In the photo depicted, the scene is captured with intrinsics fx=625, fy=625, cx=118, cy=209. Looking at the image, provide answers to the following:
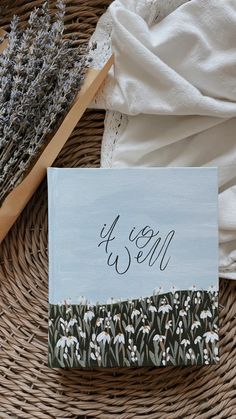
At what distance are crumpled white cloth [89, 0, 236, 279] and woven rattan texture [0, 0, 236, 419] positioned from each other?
0.36 feet

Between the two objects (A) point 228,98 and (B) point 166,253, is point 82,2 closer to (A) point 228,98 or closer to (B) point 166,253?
(A) point 228,98

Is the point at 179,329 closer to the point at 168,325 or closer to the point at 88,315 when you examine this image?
the point at 168,325

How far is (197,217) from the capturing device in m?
0.96

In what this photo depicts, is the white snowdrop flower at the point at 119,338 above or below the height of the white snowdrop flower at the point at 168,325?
below

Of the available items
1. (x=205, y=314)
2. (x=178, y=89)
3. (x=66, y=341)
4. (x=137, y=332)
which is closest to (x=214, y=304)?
(x=205, y=314)

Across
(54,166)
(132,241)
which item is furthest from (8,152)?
(132,241)

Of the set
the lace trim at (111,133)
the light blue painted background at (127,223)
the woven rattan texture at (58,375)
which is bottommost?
the woven rattan texture at (58,375)

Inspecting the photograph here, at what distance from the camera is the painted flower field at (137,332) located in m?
0.94

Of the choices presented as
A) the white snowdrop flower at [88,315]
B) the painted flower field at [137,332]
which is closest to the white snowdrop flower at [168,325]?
the painted flower field at [137,332]

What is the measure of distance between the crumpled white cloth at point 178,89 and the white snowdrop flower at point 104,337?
21 cm

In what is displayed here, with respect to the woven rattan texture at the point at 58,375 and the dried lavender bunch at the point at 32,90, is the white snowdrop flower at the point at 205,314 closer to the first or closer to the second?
the woven rattan texture at the point at 58,375

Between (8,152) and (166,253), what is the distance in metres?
0.28

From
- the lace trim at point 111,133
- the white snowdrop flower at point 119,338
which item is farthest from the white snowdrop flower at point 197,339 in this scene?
the lace trim at point 111,133

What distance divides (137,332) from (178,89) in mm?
377
